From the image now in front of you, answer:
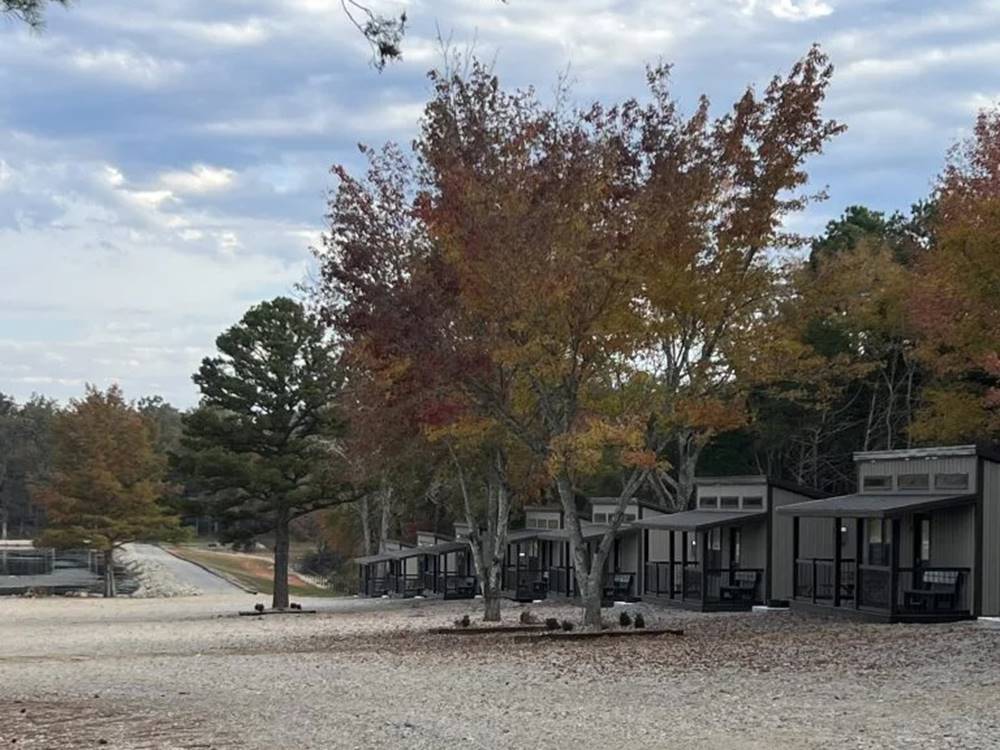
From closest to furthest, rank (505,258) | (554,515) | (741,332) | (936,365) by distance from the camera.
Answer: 1. (505,258)
2. (741,332)
3. (936,365)
4. (554,515)

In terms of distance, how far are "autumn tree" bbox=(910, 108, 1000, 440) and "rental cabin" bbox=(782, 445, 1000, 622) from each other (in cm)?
359

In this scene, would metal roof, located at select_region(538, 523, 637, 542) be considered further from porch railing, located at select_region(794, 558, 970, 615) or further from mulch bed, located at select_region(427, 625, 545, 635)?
mulch bed, located at select_region(427, 625, 545, 635)

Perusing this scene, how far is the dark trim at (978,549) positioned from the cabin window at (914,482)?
1452mm

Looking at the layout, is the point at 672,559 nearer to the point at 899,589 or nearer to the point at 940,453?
the point at 899,589

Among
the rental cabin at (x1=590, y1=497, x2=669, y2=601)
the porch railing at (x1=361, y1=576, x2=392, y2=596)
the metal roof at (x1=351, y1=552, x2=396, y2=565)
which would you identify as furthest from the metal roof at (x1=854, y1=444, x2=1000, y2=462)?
the porch railing at (x1=361, y1=576, x2=392, y2=596)

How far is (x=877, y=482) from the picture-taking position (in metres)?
26.6

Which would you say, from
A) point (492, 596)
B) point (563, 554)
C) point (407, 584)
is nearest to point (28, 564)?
point (407, 584)

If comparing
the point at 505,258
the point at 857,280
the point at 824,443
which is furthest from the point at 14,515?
the point at 505,258

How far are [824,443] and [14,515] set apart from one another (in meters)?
91.5

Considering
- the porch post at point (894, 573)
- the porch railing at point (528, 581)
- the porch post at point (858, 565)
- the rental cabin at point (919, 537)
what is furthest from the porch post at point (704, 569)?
the porch railing at point (528, 581)

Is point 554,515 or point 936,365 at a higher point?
point 936,365

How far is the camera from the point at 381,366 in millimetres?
24578

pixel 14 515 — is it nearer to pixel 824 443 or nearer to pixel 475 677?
pixel 824 443

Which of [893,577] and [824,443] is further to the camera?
[824,443]
